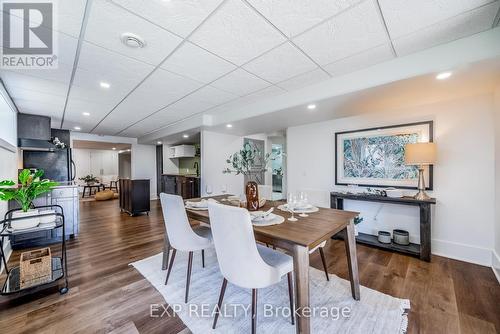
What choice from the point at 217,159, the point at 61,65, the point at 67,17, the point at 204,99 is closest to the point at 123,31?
the point at 67,17

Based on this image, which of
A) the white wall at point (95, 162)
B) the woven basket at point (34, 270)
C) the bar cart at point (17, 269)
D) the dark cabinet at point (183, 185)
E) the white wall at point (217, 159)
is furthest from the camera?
the white wall at point (95, 162)

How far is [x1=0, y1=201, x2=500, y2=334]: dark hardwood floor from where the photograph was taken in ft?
5.16

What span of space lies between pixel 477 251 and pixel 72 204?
20.1 feet

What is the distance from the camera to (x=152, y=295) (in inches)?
76.9

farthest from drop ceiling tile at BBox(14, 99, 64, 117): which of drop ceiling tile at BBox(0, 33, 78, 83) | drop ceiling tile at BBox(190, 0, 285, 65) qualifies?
drop ceiling tile at BBox(190, 0, 285, 65)

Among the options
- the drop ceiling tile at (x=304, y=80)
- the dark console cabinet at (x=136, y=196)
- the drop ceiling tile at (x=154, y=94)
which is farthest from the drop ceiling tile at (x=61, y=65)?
the dark console cabinet at (x=136, y=196)

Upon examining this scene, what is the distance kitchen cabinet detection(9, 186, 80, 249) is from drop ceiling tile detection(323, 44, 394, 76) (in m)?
4.53

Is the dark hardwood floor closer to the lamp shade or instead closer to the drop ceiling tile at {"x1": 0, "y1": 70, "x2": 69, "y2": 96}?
the lamp shade

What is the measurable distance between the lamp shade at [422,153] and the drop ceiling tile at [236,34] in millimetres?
2300

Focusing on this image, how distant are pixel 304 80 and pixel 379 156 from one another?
6.11 feet

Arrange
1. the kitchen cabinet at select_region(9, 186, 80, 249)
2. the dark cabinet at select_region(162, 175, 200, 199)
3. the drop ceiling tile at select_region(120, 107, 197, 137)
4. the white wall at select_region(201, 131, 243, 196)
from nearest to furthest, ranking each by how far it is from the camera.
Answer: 1. the kitchen cabinet at select_region(9, 186, 80, 249)
2. the drop ceiling tile at select_region(120, 107, 197, 137)
3. the white wall at select_region(201, 131, 243, 196)
4. the dark cabinet at select_region(162, 175, 200, 199)

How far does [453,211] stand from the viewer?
2.75 metres

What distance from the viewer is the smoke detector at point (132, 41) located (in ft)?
5.49

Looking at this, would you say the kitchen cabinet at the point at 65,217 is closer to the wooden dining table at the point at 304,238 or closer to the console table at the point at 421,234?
the wooden dining table at the point at 304,238
